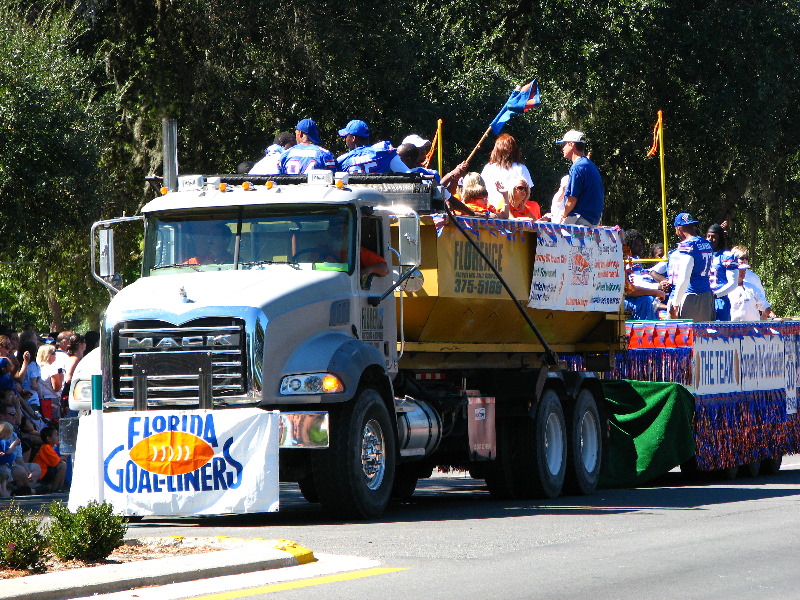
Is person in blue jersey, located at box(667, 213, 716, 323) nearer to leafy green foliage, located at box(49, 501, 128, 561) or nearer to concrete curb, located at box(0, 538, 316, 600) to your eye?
concrete curb, located at box(0, 538, 316, 600)

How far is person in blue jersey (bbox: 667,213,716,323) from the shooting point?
1733 cm

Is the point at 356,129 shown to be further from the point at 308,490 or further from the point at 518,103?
the point at 308,490

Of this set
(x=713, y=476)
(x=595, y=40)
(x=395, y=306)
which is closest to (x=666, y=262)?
(x=713, y=476)

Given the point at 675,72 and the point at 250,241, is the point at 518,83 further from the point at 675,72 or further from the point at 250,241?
the point at 250,241

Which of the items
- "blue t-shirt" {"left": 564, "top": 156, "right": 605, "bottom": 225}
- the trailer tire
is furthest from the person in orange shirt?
"blue t-shirt" {"left": 564, "top": 156, "right": 605, "bottom": 225}

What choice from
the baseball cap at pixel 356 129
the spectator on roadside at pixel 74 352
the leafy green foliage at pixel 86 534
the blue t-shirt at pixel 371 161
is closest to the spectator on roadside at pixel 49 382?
the spectator on roadside at pixel 74 352

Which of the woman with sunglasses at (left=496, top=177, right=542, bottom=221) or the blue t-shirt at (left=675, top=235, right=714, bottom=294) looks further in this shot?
the blue t-shirt at (left=675, top=235, right=714, bottom=294)

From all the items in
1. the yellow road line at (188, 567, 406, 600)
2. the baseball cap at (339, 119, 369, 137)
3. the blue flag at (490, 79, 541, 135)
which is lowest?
the yellow road line at (188, 567, 406, 600)

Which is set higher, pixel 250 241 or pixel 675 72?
pixel 675 72

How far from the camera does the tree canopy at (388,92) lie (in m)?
23.7

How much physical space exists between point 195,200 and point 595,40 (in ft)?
68.2

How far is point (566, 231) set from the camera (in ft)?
47.9

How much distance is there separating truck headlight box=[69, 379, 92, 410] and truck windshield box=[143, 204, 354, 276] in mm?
1155

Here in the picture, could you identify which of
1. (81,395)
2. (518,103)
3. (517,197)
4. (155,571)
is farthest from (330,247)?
(518,103)
